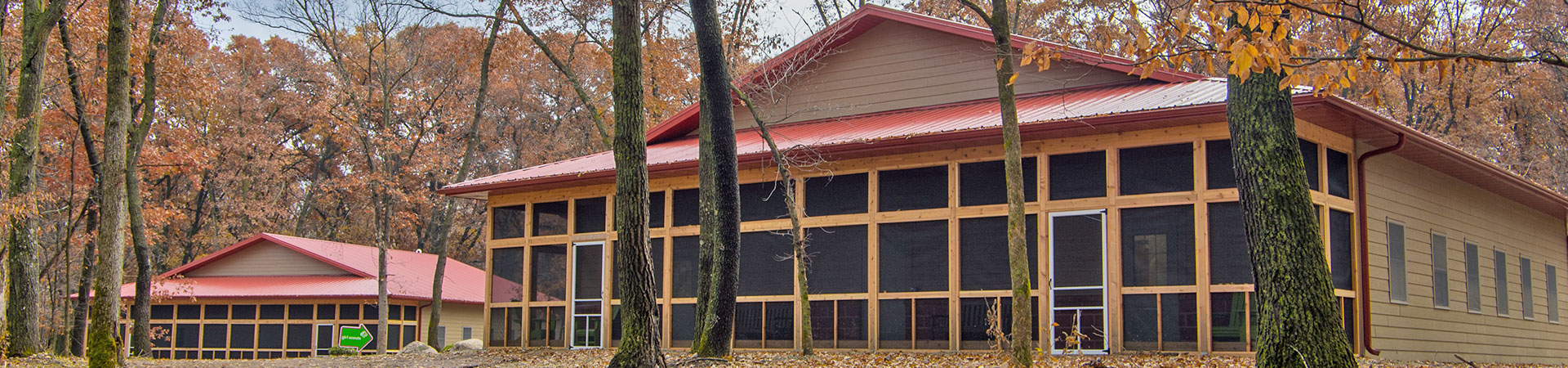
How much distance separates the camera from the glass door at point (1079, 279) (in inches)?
476

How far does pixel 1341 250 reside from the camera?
471 inches

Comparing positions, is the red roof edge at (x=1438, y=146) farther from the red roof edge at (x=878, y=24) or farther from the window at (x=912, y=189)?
the window at (x=912, y=189)

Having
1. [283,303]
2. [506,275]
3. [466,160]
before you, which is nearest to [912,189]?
[506,275]

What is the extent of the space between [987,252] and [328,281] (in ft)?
65.5

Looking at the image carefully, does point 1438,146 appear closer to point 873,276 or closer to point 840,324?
point 873,276

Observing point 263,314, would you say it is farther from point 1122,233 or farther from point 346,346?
point 1122,233

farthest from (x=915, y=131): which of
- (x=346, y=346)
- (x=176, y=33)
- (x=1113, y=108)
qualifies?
(x=346, y=346)

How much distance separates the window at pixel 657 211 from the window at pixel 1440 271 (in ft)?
32.3

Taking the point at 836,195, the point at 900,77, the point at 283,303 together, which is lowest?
the point at 283,303

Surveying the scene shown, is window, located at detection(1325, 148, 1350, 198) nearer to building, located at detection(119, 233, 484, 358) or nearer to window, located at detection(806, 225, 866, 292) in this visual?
window, located at detection(806, 225, 866, 292)

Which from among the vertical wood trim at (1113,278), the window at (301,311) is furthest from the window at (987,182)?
the window at (301,311)

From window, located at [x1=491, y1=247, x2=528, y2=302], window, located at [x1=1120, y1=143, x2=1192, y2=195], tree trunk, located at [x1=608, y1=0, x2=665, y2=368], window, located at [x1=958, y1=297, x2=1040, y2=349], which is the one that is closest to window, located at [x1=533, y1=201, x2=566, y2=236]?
window, located at [x1=491, y1=247, x2=528, y2=302]

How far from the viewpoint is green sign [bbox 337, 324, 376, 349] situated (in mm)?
26891

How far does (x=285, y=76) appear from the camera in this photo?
3572 centimetres
